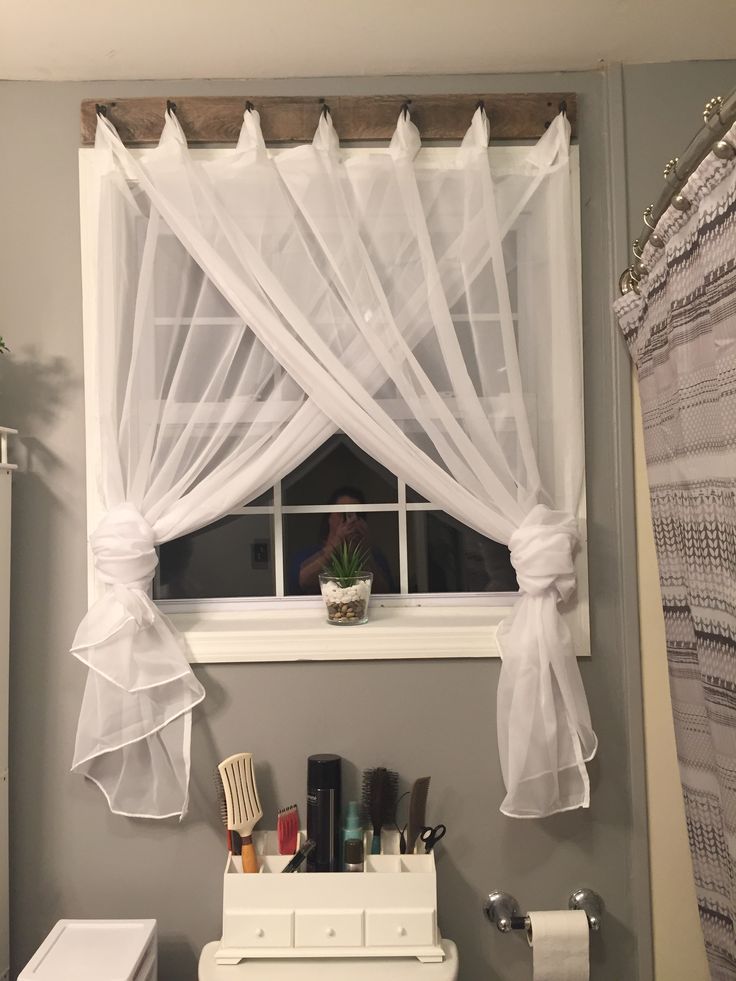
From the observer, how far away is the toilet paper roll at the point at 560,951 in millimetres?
1726

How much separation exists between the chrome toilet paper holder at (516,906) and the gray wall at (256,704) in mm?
25

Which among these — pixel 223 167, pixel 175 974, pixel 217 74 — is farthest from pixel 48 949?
pixel 217 74

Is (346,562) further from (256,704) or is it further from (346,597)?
(256,704)

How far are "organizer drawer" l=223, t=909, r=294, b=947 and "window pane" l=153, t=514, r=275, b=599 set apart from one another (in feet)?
2.32

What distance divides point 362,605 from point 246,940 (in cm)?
72

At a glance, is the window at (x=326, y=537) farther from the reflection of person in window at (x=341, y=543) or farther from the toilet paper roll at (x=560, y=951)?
the toilet paper roll at (x=560, y=951)

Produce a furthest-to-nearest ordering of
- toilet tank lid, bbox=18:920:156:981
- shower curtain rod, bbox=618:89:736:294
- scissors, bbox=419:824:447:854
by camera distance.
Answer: scissors, bbox=419:824:447:854
toilet tank lid, bbox=18:920:156:981
shower curtain rod, bbox=618:89:736:294

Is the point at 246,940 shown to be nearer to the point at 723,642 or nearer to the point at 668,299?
the point at 723,642

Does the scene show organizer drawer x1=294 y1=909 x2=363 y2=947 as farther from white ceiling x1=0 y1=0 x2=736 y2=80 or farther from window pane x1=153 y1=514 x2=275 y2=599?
white ceiling x1=0 y1=0 x2=736 y2=80

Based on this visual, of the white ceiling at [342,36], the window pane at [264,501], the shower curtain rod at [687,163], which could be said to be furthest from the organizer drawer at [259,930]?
the white ceiling at [342,36]

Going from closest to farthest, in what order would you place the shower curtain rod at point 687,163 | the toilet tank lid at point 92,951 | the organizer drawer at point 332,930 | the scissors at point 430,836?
the shower curtain rod at point 687,163
the toilet tank lid at point 92,951
the organizer drawer at point 332,930
the scissors at point 430,836

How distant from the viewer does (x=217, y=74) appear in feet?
6.12

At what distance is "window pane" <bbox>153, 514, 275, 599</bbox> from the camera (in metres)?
1.97

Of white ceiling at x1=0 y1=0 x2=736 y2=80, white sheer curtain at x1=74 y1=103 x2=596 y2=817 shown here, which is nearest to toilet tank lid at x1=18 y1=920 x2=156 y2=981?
white sheer curtain at x1=74 y1=103 x2=596 y2=817
